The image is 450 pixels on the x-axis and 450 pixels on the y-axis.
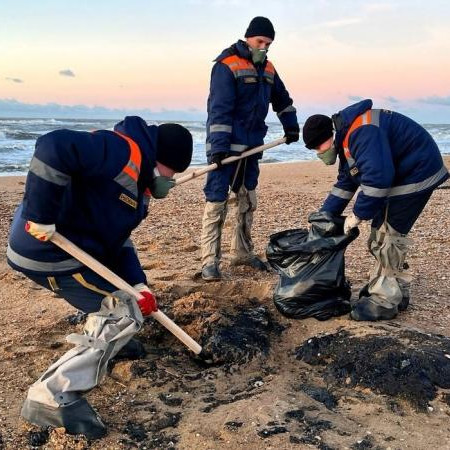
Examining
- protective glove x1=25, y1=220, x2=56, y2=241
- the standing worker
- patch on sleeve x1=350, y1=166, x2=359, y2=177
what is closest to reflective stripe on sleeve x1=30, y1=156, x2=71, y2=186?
protective glove x1=25, y1=220, x2=56, y2=241

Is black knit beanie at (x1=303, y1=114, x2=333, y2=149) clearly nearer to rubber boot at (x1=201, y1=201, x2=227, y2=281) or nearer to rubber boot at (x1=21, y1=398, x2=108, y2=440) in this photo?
rubber boot at (x1=201, y1=201, x2=227, y2=281)

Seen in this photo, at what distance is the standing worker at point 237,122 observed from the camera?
16.8 ft

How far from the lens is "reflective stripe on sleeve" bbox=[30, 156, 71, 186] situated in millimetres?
2664

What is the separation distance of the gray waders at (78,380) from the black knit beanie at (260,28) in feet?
10.2

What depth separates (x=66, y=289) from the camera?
124 inches

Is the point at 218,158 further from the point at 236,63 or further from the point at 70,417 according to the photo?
the point at 70,417

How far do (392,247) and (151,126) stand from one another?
90.2 inches

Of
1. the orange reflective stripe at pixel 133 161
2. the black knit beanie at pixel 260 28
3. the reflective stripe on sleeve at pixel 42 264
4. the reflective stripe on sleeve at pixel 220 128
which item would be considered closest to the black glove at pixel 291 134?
the reflective stripe on sleeve at pixel 220 128

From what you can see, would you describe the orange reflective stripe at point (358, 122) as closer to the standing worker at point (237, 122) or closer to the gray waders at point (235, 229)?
the standing worker at point (237, 122)

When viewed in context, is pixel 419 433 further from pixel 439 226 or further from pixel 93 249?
pixel 439 226

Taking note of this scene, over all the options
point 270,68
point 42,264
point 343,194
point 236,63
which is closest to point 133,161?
point 42,264

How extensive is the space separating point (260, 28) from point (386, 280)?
2.43 metres

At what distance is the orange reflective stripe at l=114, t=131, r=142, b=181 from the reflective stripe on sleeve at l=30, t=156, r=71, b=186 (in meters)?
0.31

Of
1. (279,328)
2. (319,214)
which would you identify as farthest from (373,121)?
(279,328)
